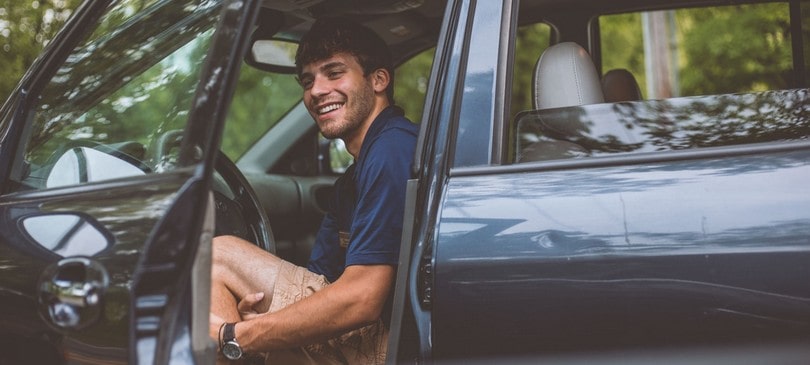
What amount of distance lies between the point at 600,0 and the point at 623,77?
39 centimetres

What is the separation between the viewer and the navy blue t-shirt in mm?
2197

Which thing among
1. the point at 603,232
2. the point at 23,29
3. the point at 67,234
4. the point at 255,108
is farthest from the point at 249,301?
the point at 255,108

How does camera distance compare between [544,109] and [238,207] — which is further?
[238,207]

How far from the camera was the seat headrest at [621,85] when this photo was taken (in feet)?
9.91

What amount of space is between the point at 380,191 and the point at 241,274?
65 centimetres

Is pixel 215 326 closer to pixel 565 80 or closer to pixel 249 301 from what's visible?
pixel 249 301

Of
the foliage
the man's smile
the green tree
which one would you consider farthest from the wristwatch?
the green tree

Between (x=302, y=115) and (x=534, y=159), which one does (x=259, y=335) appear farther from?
(x=302, y=115)

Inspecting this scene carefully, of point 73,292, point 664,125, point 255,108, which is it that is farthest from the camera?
point 255,108

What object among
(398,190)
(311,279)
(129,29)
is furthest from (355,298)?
(129,29)

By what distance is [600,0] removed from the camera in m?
3.58

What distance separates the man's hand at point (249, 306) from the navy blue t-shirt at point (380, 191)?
0.27m

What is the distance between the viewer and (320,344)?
8.07 ft

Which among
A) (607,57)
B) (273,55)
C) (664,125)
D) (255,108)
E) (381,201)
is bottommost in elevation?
(381,201)
